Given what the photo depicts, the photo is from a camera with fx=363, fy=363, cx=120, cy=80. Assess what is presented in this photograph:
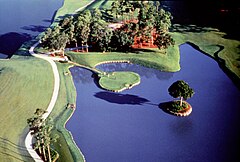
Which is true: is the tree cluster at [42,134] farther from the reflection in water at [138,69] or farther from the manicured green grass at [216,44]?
the manicured green grass at [216,44]

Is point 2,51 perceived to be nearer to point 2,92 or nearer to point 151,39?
point 2,92

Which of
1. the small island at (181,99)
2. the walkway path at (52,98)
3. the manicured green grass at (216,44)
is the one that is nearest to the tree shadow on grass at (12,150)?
the walkway path at (52,98)

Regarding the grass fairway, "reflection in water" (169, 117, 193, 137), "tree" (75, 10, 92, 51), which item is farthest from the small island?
"tree" (75, 10, 92, 51)

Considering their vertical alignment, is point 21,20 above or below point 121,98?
above

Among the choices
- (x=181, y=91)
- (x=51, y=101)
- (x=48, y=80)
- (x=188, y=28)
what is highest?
(x=181, y=91)

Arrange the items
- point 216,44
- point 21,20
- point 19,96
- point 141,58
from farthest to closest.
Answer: point 21,20 < point 216,44 < point 141,58 < point 19,96

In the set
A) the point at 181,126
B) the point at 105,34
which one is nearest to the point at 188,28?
the point at 105,34

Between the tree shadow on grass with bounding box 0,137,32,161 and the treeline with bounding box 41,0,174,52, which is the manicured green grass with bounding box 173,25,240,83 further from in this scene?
the tree shadow on grass with bounding box 0,137,32,161

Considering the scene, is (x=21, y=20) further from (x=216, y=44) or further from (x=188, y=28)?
(x=216, y=44)
